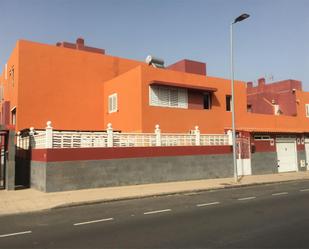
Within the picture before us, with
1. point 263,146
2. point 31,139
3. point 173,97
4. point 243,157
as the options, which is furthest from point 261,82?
point 31,139

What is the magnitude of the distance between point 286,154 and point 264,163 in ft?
9.44

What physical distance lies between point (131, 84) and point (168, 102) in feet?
8.83

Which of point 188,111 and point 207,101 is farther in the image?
point 207,101

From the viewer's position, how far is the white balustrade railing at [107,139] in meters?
15.7

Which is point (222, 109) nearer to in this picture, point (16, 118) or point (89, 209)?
point (16, 118)

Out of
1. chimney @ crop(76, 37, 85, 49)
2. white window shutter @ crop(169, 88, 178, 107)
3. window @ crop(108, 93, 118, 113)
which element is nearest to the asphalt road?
white window shutter @ crop(169, 88, 178, 107)

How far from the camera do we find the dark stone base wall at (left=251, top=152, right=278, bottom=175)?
23.2 meters

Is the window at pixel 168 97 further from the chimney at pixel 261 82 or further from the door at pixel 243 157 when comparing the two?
the chimney at pixel 261 82

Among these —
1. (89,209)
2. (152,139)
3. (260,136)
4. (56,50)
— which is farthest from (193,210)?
(56,50)

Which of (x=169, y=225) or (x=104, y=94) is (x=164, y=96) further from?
(x=169, y=225)

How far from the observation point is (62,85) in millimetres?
23734

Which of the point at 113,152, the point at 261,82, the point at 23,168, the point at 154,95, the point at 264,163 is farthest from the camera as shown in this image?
the point at 261,82

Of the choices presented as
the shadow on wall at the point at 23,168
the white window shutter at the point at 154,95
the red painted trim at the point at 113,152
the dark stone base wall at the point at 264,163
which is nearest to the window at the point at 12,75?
the shadow on wall at the point at 23,168

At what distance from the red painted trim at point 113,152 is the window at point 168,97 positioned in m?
4.16
